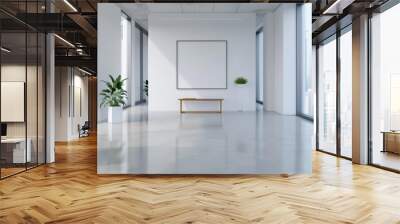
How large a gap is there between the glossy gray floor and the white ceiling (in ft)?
3.75

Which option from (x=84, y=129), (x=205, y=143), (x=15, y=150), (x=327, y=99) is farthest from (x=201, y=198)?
(x=84, y=129)

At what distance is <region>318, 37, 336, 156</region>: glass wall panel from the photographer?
8547mm

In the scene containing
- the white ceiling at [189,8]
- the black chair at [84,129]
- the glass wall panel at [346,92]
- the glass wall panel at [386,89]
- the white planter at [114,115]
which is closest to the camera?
the white planter at [114,115]

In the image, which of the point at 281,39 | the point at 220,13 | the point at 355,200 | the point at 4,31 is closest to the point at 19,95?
the point at 4,31

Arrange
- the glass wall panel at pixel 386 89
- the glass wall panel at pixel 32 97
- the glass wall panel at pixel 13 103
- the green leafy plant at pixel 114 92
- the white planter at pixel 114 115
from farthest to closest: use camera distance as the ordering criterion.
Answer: the glass wall panel at pixel 32 97
the glass wall panel at pixel 386 89
the glass wall panel at pixel 13 103
the white planter at pixel 114 115
the green leafy plant at pixel 114 92

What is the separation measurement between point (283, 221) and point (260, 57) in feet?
5.65

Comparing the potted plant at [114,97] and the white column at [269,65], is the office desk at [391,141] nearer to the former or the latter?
the white column at [269,65]

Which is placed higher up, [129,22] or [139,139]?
[129,22]

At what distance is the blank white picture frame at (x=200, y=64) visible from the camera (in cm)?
463

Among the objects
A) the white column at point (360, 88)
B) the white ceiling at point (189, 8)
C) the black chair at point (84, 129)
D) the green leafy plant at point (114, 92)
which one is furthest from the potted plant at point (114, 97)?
the black chair at point (84, 129)

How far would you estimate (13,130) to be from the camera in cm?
718

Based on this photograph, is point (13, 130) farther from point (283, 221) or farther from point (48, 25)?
point (283, 221)

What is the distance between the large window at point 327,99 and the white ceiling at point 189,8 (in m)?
3.62

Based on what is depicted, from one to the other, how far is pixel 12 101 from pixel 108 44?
3.21m
